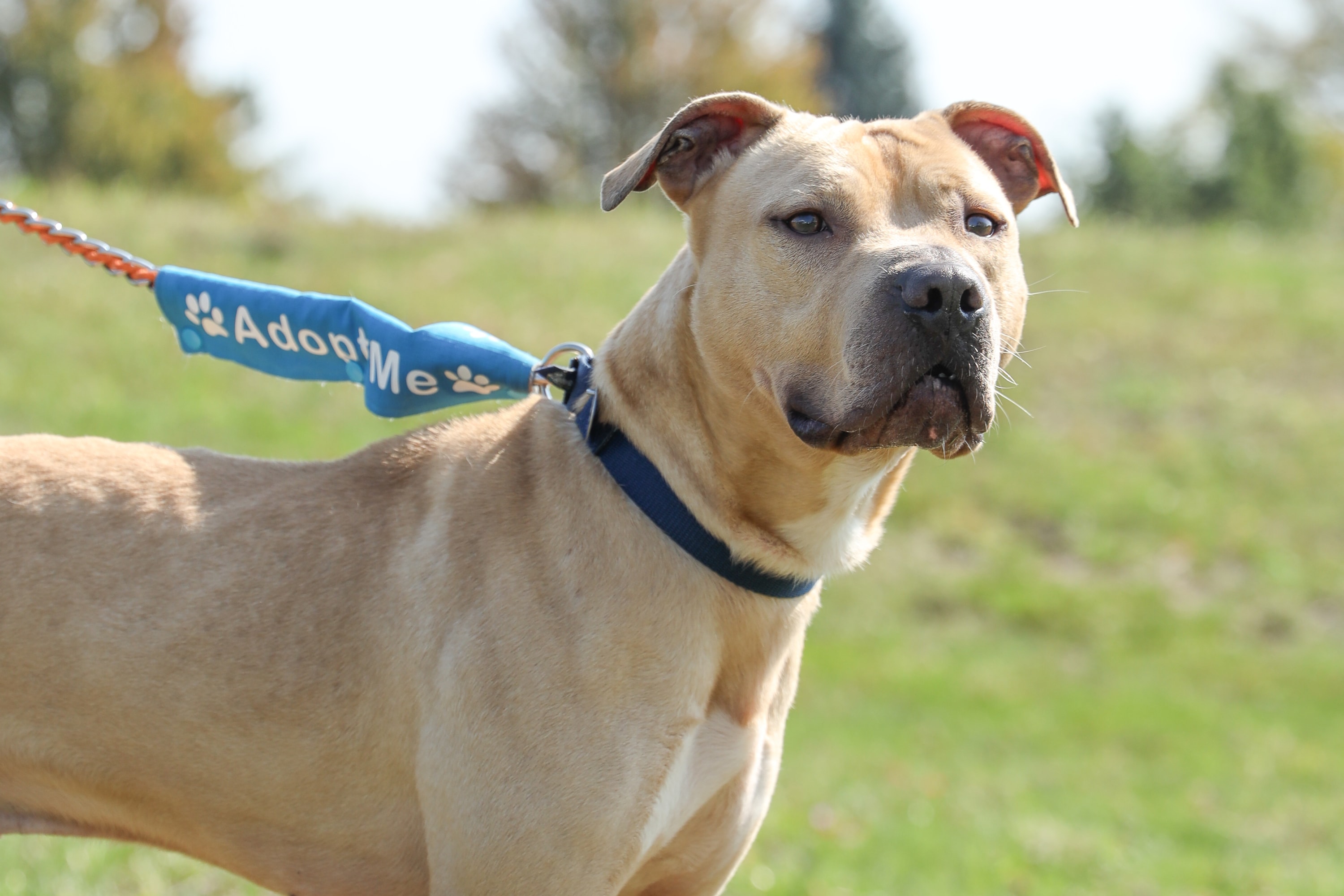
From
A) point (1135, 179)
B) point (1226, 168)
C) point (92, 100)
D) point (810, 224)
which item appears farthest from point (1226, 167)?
point (810, 224)

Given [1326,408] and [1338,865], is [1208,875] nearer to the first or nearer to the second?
[1338,865]

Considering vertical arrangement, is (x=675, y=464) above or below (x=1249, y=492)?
above

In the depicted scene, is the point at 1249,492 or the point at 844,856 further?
the point at 1249,492

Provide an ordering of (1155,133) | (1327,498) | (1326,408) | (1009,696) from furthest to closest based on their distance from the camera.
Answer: (1155,133) < (1326,408) < (1327,498) < (1009,696)

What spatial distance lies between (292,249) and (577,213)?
4573 millimetres

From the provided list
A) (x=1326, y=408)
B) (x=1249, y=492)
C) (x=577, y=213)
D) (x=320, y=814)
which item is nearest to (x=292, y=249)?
(x=577, y=213)

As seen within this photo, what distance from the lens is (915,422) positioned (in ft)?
9.34

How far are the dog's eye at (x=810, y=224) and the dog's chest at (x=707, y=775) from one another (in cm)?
119

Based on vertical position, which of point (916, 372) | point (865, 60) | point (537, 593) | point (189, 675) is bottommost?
point (865, 60)

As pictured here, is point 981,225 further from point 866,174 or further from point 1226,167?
point 1226,167

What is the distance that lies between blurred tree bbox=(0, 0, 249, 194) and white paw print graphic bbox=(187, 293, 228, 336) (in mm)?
23105

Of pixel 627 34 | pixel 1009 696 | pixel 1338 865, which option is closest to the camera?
pixel 1338 865

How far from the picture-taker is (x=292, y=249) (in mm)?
15477

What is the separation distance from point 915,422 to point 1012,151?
130cm
